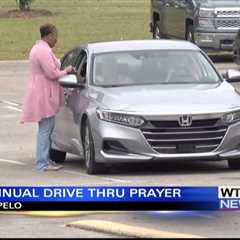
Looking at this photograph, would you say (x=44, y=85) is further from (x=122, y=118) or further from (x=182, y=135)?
(x=182, y=135)

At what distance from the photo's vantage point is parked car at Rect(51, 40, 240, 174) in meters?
10.7

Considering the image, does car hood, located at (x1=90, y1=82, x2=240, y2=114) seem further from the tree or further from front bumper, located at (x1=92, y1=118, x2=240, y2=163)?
the tree

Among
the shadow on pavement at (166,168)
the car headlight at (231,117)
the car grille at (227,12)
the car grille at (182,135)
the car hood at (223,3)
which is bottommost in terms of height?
the car grille at (227,12)

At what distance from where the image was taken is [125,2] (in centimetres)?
5334

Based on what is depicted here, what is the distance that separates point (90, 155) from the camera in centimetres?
1109

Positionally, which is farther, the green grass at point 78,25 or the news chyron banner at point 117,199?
the green grass at point 78,25

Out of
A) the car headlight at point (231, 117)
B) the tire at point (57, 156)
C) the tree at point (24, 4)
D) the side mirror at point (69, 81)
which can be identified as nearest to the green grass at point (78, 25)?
the tree at point (24, 4)

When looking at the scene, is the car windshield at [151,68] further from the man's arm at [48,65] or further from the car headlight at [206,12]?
the car headlight at [206,12]

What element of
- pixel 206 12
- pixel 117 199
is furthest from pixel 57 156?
pixel 206 12

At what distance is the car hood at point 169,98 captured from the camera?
10711 millimetres

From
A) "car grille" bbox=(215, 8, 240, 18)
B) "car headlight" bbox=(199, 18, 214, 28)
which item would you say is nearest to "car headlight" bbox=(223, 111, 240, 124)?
"car headlight" bbox=(199, 18, 214, 28)

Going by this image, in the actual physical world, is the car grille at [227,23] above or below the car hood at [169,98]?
below

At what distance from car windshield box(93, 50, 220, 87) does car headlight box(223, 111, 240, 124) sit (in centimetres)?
106

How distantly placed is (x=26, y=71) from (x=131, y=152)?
14359mm
